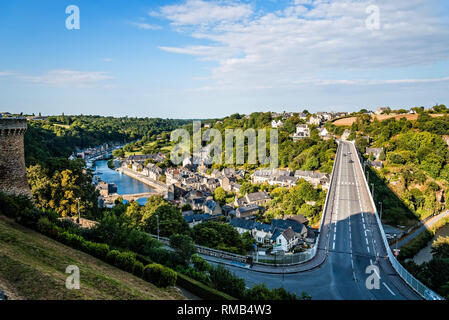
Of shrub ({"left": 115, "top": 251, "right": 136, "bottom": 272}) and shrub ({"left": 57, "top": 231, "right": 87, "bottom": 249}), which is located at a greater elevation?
shrub ({"left": 57, "top": 231, "right": 87, "bottom": 249})

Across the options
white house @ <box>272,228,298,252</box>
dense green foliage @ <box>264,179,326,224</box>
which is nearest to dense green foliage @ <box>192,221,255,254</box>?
white house @ <box>272,228,298,252</box>

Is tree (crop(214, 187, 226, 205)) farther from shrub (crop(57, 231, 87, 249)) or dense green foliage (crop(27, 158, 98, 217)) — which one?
shrub (crop(57, 231, 87, 249))

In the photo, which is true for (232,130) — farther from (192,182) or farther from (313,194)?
(313,194)

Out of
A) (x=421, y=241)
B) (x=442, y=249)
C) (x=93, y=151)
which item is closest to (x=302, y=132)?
(x=421, y=241)

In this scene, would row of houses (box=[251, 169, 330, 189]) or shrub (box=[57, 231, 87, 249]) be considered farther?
row of houses (box=[251, 169, 330, 189])

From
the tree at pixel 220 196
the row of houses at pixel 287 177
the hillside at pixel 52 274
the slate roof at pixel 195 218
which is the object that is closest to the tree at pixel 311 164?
the row of houses at pixel 287 177
